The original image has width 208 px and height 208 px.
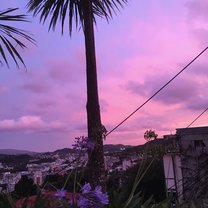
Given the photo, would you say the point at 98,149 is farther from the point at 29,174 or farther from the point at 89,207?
the point at 89,207

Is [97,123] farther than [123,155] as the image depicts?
Yes

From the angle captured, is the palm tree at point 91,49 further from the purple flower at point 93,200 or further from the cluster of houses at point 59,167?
the purple flower at point 93,200

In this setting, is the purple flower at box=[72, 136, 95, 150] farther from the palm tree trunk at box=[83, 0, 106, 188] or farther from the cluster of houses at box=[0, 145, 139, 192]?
the palm tree trunk at box=[83, 0, 106, 188]

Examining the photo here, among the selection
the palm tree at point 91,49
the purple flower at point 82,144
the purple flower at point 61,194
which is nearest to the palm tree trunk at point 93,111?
the palm tree at point 91,49

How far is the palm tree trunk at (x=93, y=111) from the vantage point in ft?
22.7

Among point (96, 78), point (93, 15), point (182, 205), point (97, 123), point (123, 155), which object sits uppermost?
point (93, 15)

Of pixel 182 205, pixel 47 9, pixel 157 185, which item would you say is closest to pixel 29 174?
pixel 47 9

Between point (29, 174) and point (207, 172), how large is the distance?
2641 mm

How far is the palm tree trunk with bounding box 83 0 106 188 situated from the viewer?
691cm

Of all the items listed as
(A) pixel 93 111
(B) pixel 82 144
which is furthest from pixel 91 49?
(B) pixel 82 144

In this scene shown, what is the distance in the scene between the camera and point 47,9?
25.6 ft

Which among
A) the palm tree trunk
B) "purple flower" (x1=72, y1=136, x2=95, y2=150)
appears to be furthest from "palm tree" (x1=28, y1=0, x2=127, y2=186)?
"purple flower" (x1=72, y1=136, x2=95, y2=150)

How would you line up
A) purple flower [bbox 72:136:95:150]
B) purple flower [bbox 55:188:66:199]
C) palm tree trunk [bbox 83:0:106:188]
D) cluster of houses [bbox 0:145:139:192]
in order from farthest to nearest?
palm tree trunk [bbox 83:0:106:188] < cluster of houses [bbox 0:145:139:192] < purple flower [bbox 72:136:95:150] < purple flower [bbox 55:188:66:199]

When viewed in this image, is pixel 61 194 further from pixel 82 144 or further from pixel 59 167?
pixel 59 167
